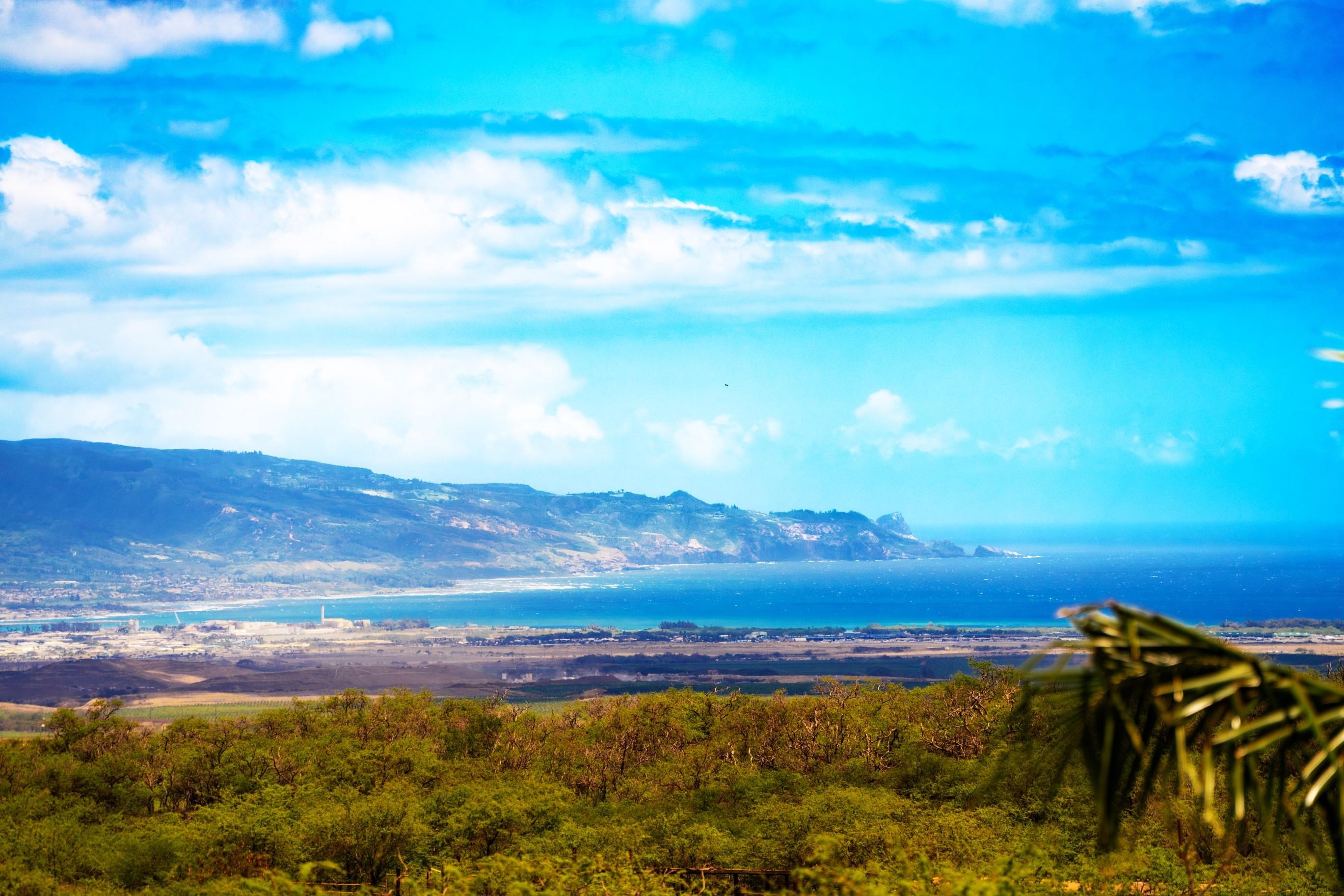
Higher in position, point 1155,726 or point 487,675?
point 1155,726

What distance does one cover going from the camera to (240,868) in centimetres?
3244

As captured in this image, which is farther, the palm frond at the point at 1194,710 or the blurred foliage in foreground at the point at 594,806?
the blurred foliage in foreground at the point at 594,806

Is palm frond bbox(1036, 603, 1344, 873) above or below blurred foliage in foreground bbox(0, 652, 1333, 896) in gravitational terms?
above

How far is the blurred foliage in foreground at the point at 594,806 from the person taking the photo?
27047 mm

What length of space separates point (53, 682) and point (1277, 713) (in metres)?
200

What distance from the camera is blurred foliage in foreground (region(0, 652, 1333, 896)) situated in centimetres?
2705

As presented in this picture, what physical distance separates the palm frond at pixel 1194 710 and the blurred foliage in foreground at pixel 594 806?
10334mm

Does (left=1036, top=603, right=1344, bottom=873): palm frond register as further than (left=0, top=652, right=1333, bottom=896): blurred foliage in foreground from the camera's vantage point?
No

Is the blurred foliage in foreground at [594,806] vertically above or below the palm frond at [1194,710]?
below

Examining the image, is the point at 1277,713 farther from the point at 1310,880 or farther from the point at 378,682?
the point at 378,682

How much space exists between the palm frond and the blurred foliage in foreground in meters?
10.3

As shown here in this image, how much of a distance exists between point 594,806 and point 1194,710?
42.7m

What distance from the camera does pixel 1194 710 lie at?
222 inches

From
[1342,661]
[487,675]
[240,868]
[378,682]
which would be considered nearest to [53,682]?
Answer: [378,682]
